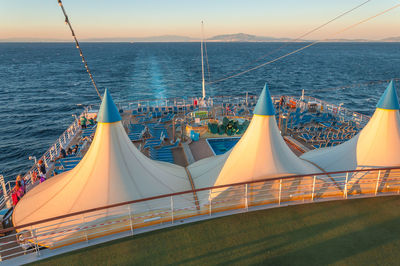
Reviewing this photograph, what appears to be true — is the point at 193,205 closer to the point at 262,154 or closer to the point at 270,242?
the point at 270,242

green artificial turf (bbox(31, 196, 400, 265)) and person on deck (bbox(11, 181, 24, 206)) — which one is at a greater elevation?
green artificial turf (bbox(31, 196, 400, 265))

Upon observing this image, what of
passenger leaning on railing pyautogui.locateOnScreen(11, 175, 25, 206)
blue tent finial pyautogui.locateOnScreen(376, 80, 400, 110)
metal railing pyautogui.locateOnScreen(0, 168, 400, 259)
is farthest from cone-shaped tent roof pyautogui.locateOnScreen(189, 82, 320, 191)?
passenger leaning on railing pyautogui.locateOnScreen(11, 175, 25, 206)

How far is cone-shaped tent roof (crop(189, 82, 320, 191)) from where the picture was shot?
8.12 m

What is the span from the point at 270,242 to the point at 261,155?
269 cm

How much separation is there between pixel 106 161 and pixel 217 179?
3416 millimetres

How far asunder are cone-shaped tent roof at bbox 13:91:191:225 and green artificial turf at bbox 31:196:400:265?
4.48 feet

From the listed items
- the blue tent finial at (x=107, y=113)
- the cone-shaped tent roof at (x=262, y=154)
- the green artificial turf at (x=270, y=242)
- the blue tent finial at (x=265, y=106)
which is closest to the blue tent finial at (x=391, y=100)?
the green artificial turf at (x=270, y=242)

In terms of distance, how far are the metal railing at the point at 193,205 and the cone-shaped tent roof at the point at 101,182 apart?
0.96 ft

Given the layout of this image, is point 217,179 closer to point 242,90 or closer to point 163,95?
point 163,95

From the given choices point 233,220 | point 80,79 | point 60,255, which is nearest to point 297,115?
point 233,220

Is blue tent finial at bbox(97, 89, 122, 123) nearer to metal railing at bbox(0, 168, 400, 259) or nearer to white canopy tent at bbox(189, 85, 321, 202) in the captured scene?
metal railing at bbox(0, 168, 400, 259)

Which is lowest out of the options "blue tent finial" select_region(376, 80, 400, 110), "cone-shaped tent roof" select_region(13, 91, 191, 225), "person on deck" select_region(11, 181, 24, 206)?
"person on deck" select_region(11, 181, 24, 206)

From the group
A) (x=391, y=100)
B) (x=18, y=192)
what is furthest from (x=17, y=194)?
(x=391, y=100)

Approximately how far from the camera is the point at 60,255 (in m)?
6.03
